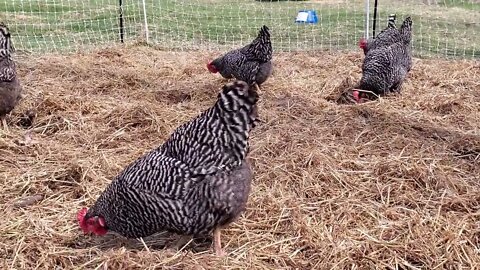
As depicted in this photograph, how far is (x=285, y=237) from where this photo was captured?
3.67 meters

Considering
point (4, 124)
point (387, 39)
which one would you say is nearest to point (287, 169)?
point (4, 124)

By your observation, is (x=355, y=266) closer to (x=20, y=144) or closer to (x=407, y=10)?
(x=20, y=144)

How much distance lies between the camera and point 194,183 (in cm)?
324

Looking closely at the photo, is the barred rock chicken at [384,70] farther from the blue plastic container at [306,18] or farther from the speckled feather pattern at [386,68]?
the blue plastic container at [306,18]

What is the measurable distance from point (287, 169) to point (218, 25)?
770 centimetres

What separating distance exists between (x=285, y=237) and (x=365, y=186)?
3.20 feet

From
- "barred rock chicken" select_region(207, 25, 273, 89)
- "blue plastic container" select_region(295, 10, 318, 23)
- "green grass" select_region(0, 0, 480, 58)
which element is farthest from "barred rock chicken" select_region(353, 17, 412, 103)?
"blue plastic container" select_region(295, 10, 318, 23)

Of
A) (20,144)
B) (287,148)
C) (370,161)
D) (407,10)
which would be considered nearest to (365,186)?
(370,161)

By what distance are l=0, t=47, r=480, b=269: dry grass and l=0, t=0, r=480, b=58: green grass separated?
7.85 ft

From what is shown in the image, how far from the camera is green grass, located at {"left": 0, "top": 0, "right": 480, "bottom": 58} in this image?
9.87 meters

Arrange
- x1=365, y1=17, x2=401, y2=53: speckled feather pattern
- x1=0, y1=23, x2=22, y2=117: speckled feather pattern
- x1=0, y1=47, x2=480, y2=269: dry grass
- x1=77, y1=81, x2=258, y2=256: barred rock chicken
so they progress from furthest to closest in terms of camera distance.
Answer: x1=365, y1=17, x2=401, y2=53: speckled feather pattern
x1=0, y1=23, x2=22, y2=117: speckled feather pattern
x1=0, y1=47, x2=480, y2=269: dry grass
x1=77, y1=81, x2=258, y2=256: barred rock chicken

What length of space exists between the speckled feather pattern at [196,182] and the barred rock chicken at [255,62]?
3691mm

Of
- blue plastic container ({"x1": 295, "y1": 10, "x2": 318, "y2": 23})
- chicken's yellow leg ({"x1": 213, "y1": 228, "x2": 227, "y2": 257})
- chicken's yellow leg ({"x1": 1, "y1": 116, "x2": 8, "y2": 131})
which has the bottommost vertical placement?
chicken's yellow leg ({"x1": 213, "y1": 228, "x2": 227, "y2": 257})

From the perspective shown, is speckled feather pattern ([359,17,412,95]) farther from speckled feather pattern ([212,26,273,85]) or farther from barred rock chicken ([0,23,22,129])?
barred rock chicken ([0,23,22,129])
